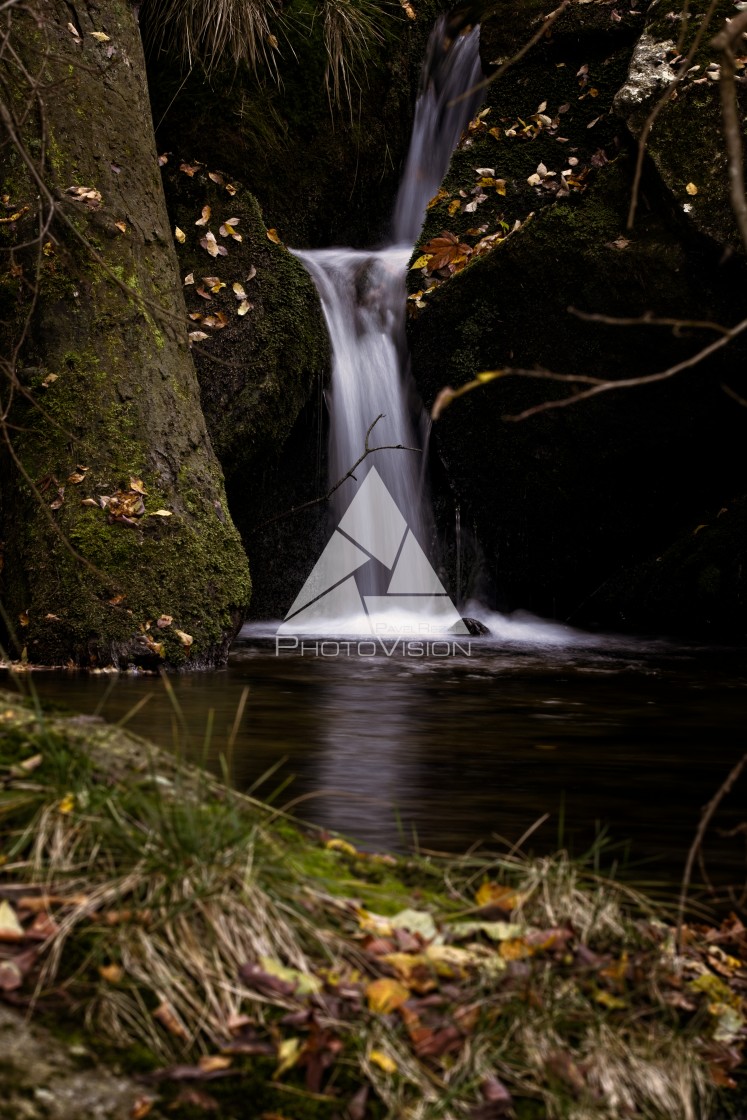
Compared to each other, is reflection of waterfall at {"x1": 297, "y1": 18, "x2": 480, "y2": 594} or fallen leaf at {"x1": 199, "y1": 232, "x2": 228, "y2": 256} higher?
fallen leaf at {"x1": 199, "y1": 232, "x2": 228, "y2": 256}

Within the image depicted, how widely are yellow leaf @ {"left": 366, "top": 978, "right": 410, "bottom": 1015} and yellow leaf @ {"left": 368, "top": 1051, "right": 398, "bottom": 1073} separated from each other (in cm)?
11

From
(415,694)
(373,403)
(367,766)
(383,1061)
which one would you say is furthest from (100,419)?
(383,1061)

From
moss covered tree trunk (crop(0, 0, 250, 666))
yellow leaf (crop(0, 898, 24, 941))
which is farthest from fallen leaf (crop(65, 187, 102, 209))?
yellow leaf (crop(0, 898, 24, 941))

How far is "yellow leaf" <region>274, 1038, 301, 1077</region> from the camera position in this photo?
201 cm

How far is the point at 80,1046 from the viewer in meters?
1.94

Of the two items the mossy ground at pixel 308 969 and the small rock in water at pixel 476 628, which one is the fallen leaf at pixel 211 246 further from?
the mossy ground at pixel 308 969

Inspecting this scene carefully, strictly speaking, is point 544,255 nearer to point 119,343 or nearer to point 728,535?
point 728,535

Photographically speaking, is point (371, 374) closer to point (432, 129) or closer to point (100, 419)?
point (432, 129)

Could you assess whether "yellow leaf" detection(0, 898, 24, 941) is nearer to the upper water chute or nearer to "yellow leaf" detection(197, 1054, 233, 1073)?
"yellow leaf" detection(197, 1054, 233, 1073)

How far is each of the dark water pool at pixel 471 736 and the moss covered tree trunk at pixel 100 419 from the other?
48 centimetres

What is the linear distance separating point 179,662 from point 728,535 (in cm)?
504

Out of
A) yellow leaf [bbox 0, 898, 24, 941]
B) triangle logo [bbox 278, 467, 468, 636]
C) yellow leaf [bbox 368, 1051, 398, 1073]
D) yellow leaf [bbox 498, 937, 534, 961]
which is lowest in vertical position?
yellow leaf [bbox 368, 1051, 398, 1073]

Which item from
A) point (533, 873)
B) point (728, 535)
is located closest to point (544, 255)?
point (728, 535)

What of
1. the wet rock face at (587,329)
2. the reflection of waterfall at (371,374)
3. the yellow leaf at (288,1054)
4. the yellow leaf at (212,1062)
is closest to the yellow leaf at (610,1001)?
the yellow leaf at (288,1054)
